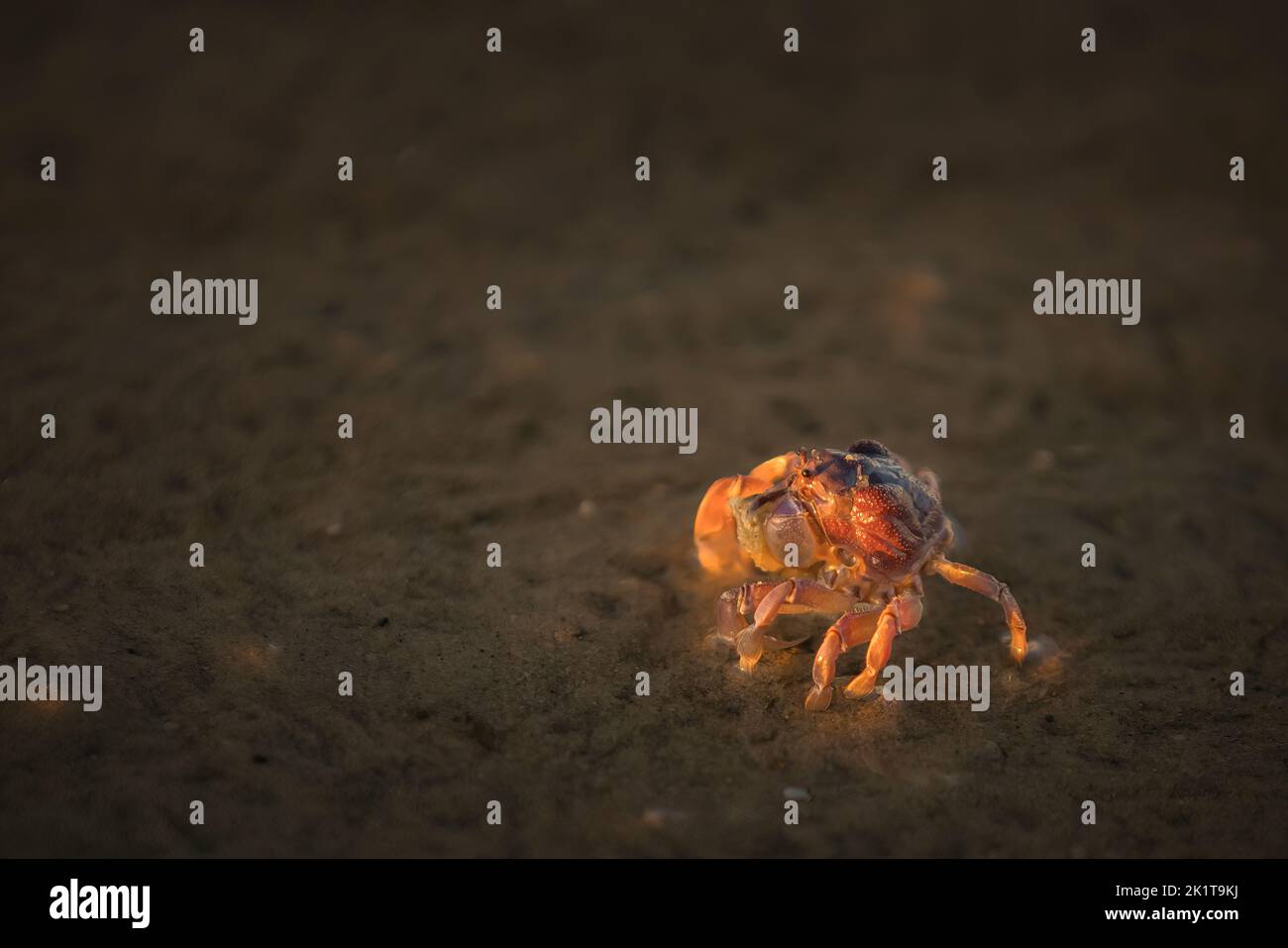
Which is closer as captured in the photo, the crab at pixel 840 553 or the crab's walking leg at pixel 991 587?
the crab at pixel 840 553

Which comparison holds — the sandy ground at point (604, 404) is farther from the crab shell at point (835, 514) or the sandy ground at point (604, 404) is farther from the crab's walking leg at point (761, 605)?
the crab shell at point (835, 514)

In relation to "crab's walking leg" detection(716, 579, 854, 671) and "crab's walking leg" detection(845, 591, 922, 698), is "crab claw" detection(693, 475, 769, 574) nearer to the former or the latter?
"crab's walking leg" detection(716, 579, 854, 671)

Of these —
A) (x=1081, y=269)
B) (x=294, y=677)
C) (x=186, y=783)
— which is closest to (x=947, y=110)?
(x=1081, y=269)

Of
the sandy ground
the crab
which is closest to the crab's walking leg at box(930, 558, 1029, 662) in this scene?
the crab

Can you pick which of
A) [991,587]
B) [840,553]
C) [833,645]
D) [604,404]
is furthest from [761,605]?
[604,404]

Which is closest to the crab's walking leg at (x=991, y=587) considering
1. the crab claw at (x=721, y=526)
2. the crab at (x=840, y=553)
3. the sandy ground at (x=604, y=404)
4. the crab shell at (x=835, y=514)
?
the crab at (x=840, y=553)

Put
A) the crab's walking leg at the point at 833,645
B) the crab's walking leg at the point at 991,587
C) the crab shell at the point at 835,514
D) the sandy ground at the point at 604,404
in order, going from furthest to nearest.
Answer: the crab's walking leg at the point at 991,587 < the crab shell at the point at 835,514 < the crab's walking leg at the point at 833,645 < the sandy ground at the point at 604,404
